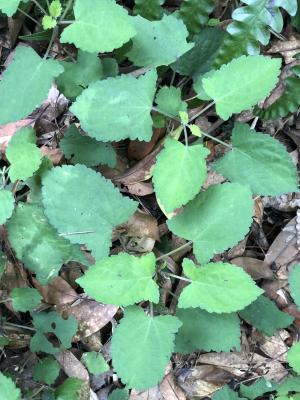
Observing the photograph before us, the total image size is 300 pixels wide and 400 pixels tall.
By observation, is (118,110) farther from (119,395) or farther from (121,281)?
(119,395)

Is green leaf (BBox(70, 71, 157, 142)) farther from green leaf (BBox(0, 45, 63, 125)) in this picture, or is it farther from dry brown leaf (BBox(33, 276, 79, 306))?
dry brown leaf (BBox(33, 276, 79, 306))

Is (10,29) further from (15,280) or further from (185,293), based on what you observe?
(185,293)

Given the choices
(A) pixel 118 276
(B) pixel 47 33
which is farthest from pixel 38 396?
(B) pixel 47 33

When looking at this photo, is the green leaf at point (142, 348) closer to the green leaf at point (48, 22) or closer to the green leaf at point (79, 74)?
the green leaf at point (79, 74)

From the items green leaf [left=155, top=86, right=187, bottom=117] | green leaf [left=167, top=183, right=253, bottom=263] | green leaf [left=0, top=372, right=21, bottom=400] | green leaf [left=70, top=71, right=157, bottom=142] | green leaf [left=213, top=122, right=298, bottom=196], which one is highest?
green leaf [left=70, top=71, right=157, bottom=142]

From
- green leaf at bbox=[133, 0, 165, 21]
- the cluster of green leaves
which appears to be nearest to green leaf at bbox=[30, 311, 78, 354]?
the cluster of green leaves

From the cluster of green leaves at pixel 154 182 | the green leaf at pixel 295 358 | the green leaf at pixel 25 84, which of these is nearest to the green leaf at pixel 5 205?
the cluster of green leaves at pixel 154 182

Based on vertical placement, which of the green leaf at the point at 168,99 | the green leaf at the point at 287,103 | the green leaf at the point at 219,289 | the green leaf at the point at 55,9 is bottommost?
the green leaf at the point at 219,289
